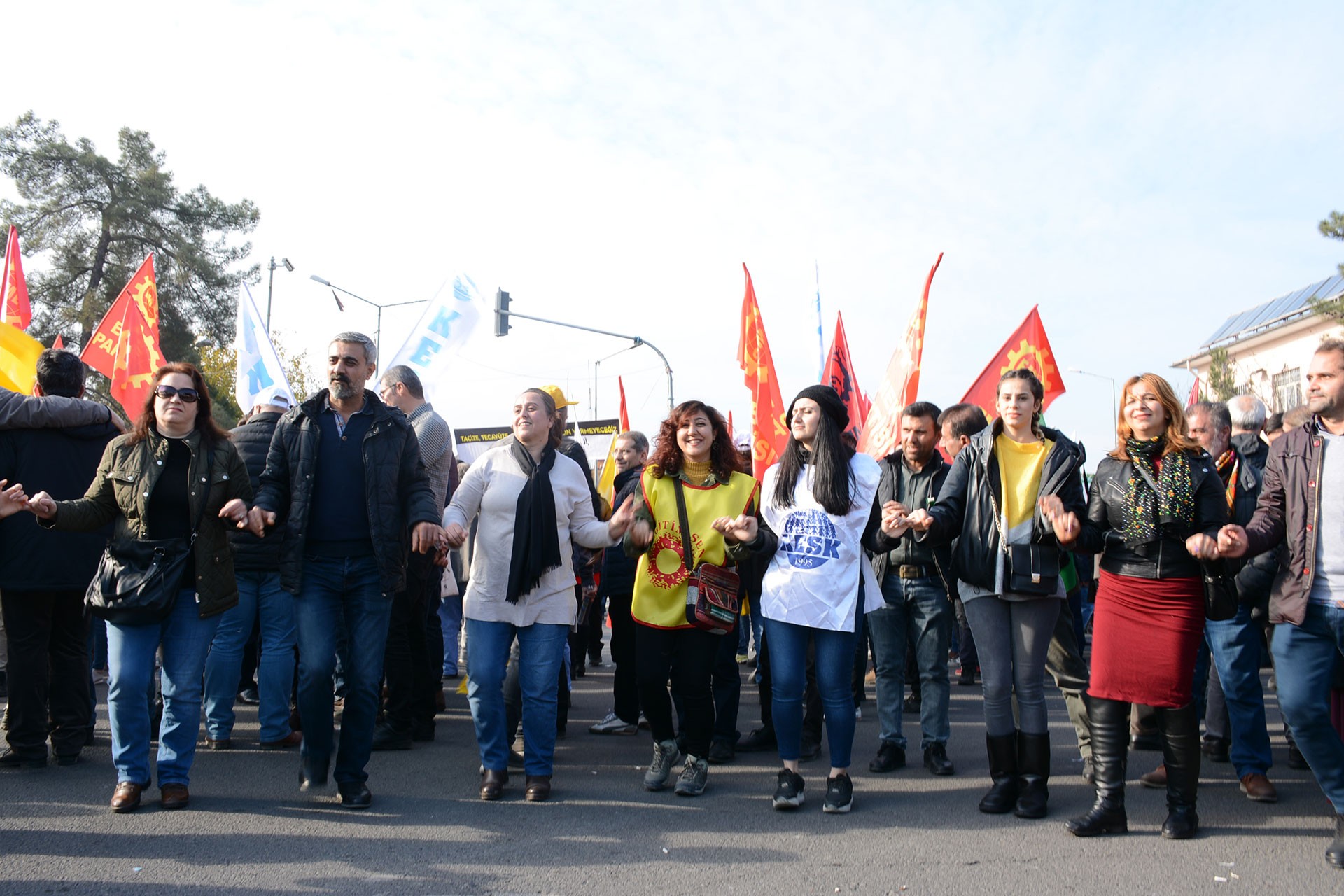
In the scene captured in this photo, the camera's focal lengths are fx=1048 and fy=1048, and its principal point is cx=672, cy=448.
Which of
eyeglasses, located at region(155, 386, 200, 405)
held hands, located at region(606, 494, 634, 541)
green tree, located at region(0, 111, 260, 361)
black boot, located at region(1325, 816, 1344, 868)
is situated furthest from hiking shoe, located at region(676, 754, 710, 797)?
green tree, located at region(0, 111, 260, 361)

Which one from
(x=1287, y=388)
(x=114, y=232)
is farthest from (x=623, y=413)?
(x=1287, y=388)

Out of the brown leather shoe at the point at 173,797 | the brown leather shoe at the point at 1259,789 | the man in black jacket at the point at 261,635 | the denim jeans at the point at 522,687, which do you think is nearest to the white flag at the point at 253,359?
the man in black jacket at the point at 261,635

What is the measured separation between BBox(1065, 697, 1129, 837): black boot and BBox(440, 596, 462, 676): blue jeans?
225 inches

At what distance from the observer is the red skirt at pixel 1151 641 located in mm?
4523

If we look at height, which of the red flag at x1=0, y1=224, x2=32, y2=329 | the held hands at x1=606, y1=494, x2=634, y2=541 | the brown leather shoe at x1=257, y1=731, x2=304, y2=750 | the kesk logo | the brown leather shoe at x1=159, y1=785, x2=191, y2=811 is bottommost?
the brown leather shoe at x1=257, y1=731, x2=304, y2=750

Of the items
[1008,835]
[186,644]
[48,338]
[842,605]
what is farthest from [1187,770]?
[48,338]

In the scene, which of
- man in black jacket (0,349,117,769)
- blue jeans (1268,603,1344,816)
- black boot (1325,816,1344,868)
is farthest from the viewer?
man in black jacket (0,349,117,769)

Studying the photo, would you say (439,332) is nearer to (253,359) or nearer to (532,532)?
(253,359)

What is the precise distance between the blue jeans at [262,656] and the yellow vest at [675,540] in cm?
219

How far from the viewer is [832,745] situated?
5.02m

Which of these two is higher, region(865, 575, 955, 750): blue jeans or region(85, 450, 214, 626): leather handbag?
region(85, 450, 214, 626): leather handbag

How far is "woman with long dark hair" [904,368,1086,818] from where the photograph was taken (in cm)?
484

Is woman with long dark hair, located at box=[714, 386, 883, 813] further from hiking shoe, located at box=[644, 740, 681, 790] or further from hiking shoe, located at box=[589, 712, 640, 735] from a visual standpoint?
hiking shoe, located at box=[589, 712, 640, 735]

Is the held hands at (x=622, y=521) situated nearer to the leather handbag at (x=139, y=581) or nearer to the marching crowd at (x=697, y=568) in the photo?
the marching crowd at (x=697, y=568)
